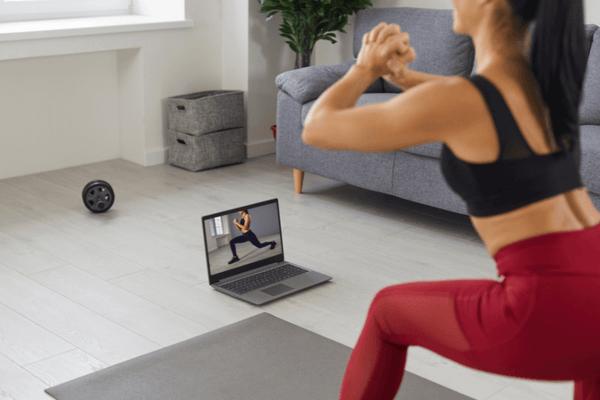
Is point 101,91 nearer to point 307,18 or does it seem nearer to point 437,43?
point 307,18

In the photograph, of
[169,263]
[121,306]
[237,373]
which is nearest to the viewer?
[237,373]

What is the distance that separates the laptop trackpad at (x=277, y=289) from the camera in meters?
2.49

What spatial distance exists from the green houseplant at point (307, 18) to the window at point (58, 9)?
2.96 feet

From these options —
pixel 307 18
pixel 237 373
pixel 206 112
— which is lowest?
pixel 237 373

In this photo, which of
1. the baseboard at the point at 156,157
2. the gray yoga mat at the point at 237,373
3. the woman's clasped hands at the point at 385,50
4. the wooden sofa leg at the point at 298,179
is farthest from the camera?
the baseboard at the point at 156,157

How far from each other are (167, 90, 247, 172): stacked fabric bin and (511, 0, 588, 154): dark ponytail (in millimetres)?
3089

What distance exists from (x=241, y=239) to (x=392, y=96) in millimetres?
1309

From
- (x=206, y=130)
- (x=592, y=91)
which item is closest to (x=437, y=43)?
(x=592, y=91)

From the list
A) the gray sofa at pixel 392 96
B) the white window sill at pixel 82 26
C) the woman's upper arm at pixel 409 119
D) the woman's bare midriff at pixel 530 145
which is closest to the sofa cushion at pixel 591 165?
the gray sofa at pixel 392 96

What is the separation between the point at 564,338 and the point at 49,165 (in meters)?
3.48

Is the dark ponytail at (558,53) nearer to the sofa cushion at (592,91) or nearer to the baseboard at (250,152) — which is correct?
the sofa cushion at (592,91)

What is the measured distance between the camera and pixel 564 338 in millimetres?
1057

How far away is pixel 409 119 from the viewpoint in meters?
1.05

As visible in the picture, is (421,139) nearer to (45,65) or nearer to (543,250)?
(543,250)
